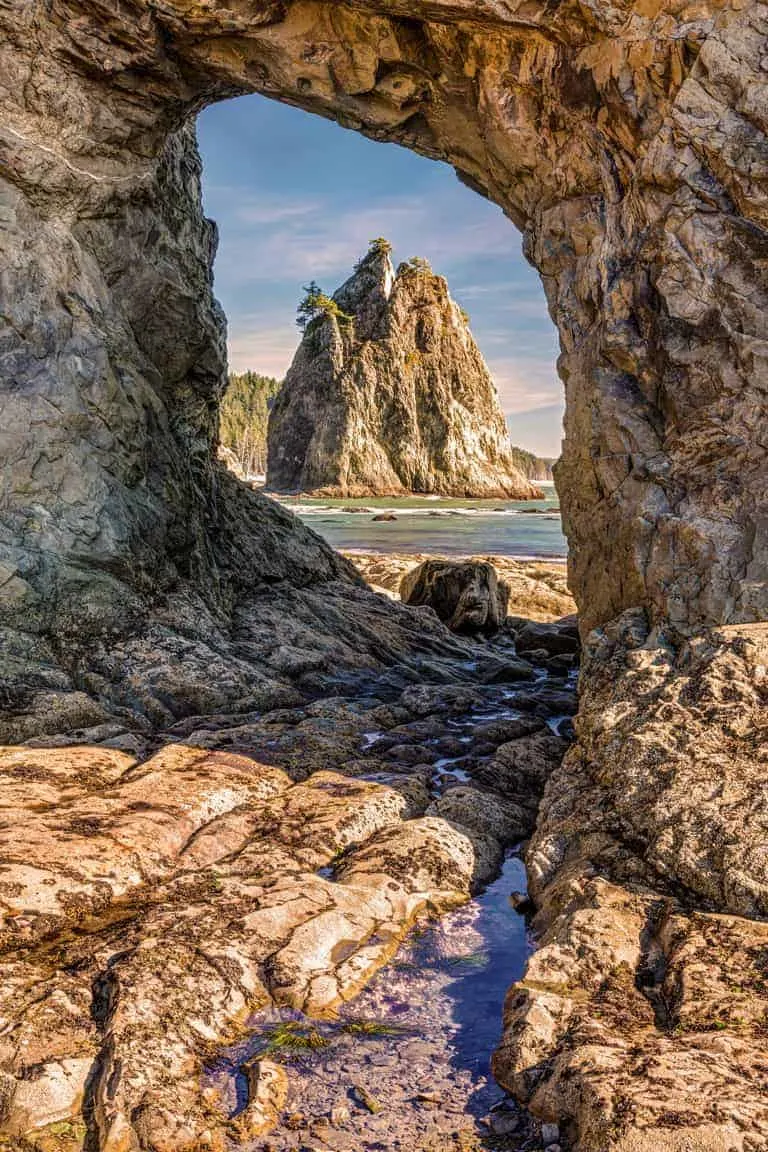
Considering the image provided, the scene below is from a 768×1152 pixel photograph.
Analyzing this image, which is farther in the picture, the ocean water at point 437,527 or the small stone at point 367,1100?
the ocean water at point 437,527

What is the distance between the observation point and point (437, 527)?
5875 centimetres

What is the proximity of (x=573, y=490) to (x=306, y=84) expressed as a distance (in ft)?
22.8

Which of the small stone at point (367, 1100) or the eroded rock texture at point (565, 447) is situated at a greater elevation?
the eroded rock texture at point (565, 447)

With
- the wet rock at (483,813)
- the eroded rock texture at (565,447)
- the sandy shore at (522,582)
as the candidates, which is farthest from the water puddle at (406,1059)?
the sandy shore at (522,582)

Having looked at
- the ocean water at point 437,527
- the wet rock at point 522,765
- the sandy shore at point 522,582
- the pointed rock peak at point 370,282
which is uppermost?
the pointed rock peak at point 370,282

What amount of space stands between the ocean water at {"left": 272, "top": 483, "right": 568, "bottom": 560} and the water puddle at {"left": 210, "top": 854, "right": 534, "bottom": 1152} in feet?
109

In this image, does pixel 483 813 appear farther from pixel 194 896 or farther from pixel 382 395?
pixel 382 395

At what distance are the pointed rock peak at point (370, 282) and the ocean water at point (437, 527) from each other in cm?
2182

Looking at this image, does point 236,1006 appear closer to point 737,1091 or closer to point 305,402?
point 737,1091

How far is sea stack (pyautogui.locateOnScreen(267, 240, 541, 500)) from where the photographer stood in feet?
298

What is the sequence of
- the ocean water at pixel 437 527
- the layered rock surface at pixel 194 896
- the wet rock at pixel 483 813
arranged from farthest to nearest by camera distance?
the ocean water at pixel 437 527
the wet rock at pixel 483 813
the layered rock surface at pixel 194 896

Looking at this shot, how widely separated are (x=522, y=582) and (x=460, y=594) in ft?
18.2

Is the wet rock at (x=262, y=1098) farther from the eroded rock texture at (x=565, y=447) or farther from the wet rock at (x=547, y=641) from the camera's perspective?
the wet rock at (x=547, y=641)

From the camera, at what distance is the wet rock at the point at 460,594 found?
2150 centimetres
